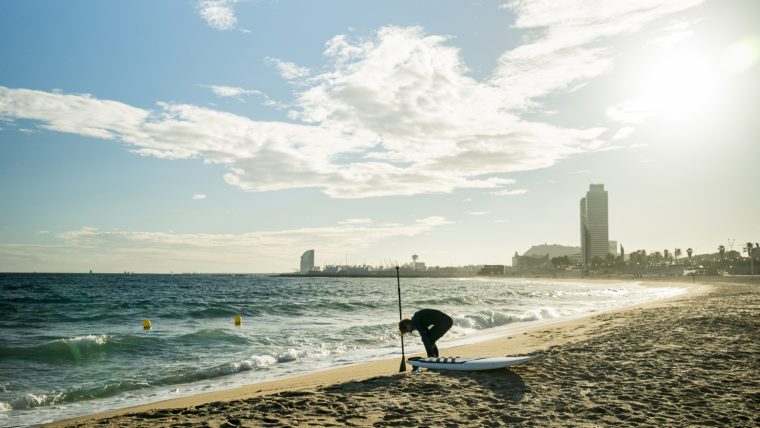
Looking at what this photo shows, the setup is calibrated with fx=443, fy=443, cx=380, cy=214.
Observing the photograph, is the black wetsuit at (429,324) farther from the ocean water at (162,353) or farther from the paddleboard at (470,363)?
the ocean water at (162,353)

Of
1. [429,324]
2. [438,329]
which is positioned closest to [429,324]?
[429,324]

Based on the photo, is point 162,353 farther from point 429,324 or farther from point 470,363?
point 470,363

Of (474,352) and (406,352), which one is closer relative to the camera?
(474,352)

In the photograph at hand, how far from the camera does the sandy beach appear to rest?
559 centimetres

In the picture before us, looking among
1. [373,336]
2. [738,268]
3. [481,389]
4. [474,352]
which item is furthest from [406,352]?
[738,268]

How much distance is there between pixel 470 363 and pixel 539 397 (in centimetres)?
210

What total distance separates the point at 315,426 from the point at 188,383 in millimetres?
6915

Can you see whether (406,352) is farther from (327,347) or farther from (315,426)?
(315,426)

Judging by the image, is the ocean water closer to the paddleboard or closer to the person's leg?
the person's leg

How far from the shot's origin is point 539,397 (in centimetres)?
650

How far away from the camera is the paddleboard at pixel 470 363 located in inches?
327

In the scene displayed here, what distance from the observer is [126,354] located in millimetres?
14414

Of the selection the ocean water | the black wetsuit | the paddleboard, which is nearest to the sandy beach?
the paddleboard

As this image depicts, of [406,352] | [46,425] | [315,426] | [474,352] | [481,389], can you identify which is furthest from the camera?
[406,352]
